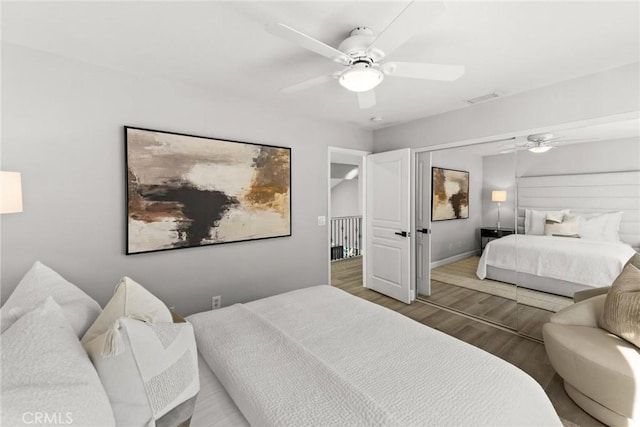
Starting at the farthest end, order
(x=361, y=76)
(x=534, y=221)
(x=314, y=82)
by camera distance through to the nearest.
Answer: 1. (x=534, y=221)
2. (x=314, y=82)
3. (x=361, y=76)

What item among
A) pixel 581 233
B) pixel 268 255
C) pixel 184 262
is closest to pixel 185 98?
pixel 184 262

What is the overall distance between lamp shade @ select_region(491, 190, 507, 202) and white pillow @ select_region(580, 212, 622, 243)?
2.33 feet

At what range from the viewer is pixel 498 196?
10.6ft

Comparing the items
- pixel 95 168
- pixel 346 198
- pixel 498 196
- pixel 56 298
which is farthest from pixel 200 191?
pixel 346 198

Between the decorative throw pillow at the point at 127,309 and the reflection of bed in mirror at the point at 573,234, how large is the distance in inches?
132

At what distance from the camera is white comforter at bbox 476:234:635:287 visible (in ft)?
7.90

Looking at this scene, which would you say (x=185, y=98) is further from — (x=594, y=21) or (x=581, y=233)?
(x=581, y=233)

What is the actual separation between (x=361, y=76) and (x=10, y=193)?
2.19 meters

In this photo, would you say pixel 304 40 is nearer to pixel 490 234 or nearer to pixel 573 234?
pixel 573 234

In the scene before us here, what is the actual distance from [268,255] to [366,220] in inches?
68.4

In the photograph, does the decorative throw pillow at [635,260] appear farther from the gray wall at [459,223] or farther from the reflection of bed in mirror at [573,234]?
the gray wall at [459,223]

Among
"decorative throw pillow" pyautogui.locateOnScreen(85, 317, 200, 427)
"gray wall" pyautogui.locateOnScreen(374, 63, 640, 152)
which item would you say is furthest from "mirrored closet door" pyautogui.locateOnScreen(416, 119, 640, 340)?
"decorative throw pillow" pyautogui.locateOnScreen(85, 317, 200, 427)

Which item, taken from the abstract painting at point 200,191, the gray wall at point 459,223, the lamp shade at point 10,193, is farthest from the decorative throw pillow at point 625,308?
the lamp shade at point 10,193

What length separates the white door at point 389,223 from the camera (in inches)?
150
